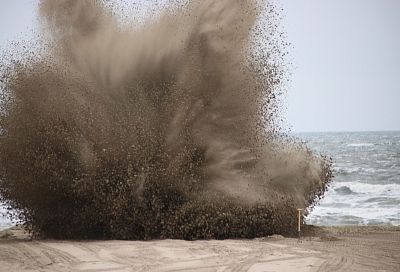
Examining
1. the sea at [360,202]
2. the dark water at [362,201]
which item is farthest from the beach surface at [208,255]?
the dark water at [362,201]

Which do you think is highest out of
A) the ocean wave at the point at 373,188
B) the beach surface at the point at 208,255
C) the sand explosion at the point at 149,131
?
the sand explosion at the point at 149,131

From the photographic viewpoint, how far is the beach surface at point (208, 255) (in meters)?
6.78

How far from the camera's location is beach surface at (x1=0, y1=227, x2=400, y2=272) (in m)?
6.78

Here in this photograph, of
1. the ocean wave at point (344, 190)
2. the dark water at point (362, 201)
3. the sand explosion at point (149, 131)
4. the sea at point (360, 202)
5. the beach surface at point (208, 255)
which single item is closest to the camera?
the beach surface at point (208, 255)

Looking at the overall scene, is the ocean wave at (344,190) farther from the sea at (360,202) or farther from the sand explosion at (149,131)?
the sand explosion at (149,131)

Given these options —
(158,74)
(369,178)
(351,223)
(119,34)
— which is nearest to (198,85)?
(158,74)

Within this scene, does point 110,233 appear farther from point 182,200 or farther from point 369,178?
point 369,178

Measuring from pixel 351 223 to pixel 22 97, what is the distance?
9.04m

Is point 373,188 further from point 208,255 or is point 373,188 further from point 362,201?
point 208,255

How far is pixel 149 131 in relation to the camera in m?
9.14

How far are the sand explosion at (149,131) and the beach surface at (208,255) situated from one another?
602 mm

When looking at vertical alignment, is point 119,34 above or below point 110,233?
above

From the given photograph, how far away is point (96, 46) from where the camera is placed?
33.0 feet

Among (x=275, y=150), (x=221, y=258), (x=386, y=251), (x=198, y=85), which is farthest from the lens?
(x=275, y=150)
